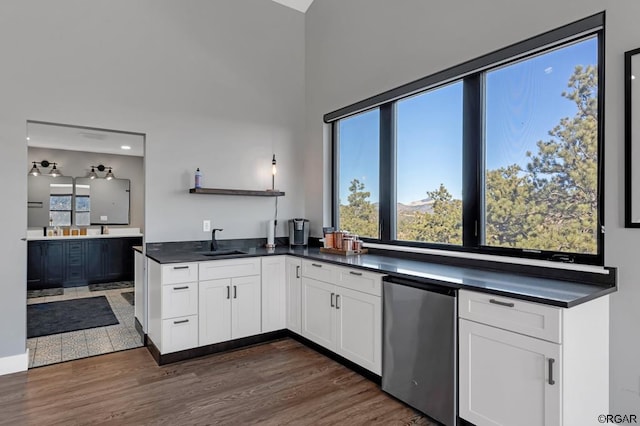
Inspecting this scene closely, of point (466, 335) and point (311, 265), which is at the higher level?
point (311, 265)

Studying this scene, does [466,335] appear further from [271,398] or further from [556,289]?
[271,398]

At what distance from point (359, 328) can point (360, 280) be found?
0.37 meters

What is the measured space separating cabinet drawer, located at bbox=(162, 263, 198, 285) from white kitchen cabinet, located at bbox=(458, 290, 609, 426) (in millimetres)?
2167

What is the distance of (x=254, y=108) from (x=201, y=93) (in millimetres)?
599

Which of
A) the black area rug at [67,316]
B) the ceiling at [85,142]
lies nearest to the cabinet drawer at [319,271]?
the black area rug at [67,316]

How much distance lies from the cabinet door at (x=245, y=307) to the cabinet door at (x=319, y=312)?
45cm

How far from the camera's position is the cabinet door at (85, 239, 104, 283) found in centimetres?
630

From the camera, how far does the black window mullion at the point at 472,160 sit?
2768 millimetres

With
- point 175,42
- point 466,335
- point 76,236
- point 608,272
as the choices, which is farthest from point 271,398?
point 76,236

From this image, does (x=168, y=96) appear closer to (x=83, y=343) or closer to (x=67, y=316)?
(x=83, y=343)

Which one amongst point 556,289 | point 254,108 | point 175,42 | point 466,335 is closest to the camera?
point 556,289

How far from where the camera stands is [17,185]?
2.96 meters

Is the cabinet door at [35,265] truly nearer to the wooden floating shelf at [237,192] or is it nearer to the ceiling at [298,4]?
the wooden floating shelf at [237,192]

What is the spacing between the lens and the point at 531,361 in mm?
1796
